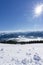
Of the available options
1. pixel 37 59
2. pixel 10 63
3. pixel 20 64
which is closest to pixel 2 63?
pixel 10 63

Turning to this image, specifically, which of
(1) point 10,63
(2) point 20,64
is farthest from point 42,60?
(1) point 10,63

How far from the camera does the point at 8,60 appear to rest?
6.99 m

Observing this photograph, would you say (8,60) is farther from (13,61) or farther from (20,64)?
(20,64)

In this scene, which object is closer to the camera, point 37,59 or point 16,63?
point 16,63

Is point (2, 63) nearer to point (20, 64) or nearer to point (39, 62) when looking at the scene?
point (20, 64)

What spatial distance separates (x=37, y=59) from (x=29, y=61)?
560 mm

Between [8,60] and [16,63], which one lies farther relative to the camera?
[8,60]

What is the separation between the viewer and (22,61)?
6770 millimetres

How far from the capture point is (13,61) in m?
6.77

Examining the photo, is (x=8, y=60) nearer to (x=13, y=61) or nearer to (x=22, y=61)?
(x=13, y=61)

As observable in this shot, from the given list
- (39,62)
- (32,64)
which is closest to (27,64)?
(32,64)

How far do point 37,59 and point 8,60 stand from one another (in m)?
1.76

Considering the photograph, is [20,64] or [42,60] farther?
[42,60]

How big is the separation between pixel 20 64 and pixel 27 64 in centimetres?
39
